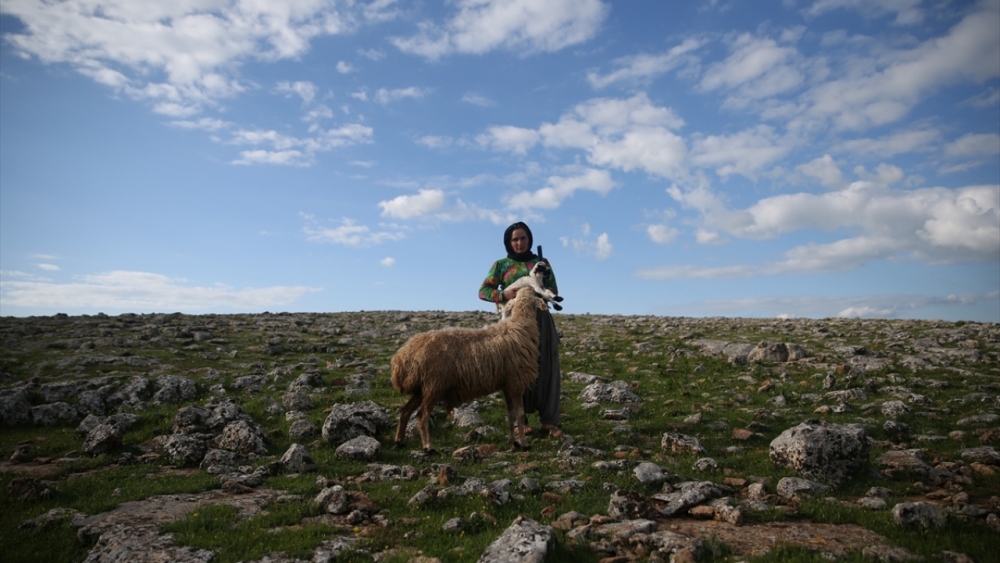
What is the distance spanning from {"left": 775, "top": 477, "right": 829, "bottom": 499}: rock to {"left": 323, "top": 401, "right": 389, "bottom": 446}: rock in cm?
714

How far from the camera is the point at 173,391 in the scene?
13672 mm

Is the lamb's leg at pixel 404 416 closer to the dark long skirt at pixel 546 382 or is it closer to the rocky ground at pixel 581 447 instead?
the rocky ground at pixel 581 447

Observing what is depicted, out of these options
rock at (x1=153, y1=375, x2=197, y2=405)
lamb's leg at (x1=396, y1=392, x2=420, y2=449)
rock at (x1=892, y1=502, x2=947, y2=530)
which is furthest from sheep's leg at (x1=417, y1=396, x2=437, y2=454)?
rock at (x1=153, y1=375, x2=197, y2=405)

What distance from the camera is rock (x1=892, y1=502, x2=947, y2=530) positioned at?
5.47m

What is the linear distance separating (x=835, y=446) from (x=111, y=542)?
346 inches

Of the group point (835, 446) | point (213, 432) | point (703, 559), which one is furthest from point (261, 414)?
point (835, 446)

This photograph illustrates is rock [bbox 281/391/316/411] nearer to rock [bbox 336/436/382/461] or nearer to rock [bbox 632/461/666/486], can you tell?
rock [bbox 336/436/382/461]

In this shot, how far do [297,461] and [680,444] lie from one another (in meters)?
6.15

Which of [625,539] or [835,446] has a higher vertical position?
[835,446]

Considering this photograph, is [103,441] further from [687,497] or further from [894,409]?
[894,409]

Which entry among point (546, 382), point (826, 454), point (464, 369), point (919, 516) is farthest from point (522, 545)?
point (546, 382)

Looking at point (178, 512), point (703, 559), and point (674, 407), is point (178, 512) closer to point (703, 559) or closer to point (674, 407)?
point (703, 559)

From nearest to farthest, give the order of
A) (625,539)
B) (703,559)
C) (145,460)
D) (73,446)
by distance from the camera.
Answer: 1. (703,559)
2. (625,539)
3. (145,460)
4. (73,446)

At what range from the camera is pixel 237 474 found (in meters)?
8.44
